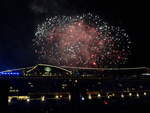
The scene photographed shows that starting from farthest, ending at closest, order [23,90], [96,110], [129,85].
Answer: [129,85] < [23,90] < [96,110]

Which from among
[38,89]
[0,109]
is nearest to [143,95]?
[38,89]

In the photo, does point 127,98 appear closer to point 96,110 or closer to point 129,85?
point 129,85

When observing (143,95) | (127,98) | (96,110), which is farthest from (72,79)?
(143,95)

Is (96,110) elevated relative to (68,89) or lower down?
lower down

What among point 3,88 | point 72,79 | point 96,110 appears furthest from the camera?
point 72,79

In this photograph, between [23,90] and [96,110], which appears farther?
[23,90]

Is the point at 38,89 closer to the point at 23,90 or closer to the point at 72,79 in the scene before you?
the point at 23,90

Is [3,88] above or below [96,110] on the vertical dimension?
above

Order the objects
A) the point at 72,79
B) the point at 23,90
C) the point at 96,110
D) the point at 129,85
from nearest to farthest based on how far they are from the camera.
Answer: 1. the point at 96,110
2. the point at 72,79
3. the point at 23,90
4. the point at 129,85

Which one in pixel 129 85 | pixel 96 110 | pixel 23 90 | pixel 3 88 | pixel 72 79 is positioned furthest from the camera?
pixel 129 85
